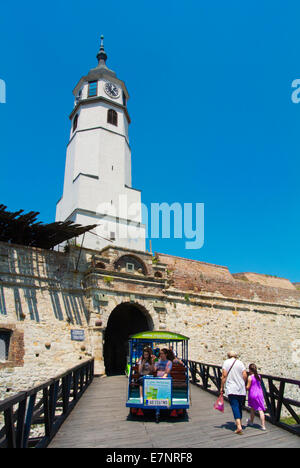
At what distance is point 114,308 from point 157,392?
837 centimetres

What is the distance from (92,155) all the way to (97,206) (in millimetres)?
4053

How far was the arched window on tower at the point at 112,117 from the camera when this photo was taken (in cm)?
2400

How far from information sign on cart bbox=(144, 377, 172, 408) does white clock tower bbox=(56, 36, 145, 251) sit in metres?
13.0

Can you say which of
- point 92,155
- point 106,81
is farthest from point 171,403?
point 106,81

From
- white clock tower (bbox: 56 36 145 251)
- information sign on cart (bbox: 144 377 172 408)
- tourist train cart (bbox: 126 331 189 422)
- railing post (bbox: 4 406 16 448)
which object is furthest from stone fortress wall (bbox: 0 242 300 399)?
railing post (bbox: 4 406 16 448)

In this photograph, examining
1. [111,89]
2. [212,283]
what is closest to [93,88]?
[111,89]

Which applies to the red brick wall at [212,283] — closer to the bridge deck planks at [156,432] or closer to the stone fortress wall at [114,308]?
the stone fortress wall at [114,308]

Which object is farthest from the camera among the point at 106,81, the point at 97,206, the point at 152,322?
the point at 106,81

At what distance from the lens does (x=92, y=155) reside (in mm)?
22391

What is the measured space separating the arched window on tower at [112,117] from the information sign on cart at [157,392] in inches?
829

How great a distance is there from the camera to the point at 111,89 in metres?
25.1

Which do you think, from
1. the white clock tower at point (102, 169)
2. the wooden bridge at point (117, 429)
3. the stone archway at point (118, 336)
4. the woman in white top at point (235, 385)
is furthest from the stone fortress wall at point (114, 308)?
the woman in white top at point (235, 385)

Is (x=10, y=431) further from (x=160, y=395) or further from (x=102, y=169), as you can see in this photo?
(x=102, y=169)
